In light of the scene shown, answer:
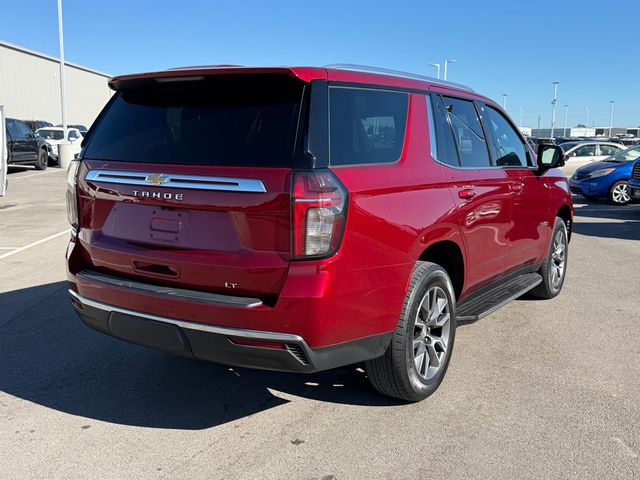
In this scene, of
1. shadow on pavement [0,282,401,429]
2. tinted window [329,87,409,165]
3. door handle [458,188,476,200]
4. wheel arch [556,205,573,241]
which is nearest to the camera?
tinted window [329,87,409,165]

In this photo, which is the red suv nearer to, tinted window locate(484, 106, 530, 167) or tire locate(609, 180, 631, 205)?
tinted window locate(484, 106, 530, 167)

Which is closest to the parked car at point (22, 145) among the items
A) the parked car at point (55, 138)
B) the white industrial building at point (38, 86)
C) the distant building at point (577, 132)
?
the parked car at point (55, 138)

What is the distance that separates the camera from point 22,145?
68.9 ft

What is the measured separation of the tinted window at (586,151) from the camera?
2317 centimetres

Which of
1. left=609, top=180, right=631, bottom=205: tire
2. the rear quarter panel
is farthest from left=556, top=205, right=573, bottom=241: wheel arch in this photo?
left=609, top=180, right=631, bottom=205: tire

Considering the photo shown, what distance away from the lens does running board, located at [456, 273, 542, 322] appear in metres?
4.13

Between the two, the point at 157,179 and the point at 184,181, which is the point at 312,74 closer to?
the point at 184,181

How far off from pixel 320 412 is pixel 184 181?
63.6 inches

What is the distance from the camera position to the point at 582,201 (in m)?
16.3

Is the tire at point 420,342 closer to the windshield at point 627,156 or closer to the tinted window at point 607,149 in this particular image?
the windshield at point 627,156

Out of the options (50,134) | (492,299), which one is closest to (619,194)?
(492,299)

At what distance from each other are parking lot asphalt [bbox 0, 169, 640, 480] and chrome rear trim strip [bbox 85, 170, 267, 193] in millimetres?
1390

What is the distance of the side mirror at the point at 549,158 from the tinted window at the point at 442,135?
1.71 meters

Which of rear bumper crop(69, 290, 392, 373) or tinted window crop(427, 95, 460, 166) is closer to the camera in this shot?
rear bumper crop(69, 290, 392, 373)
